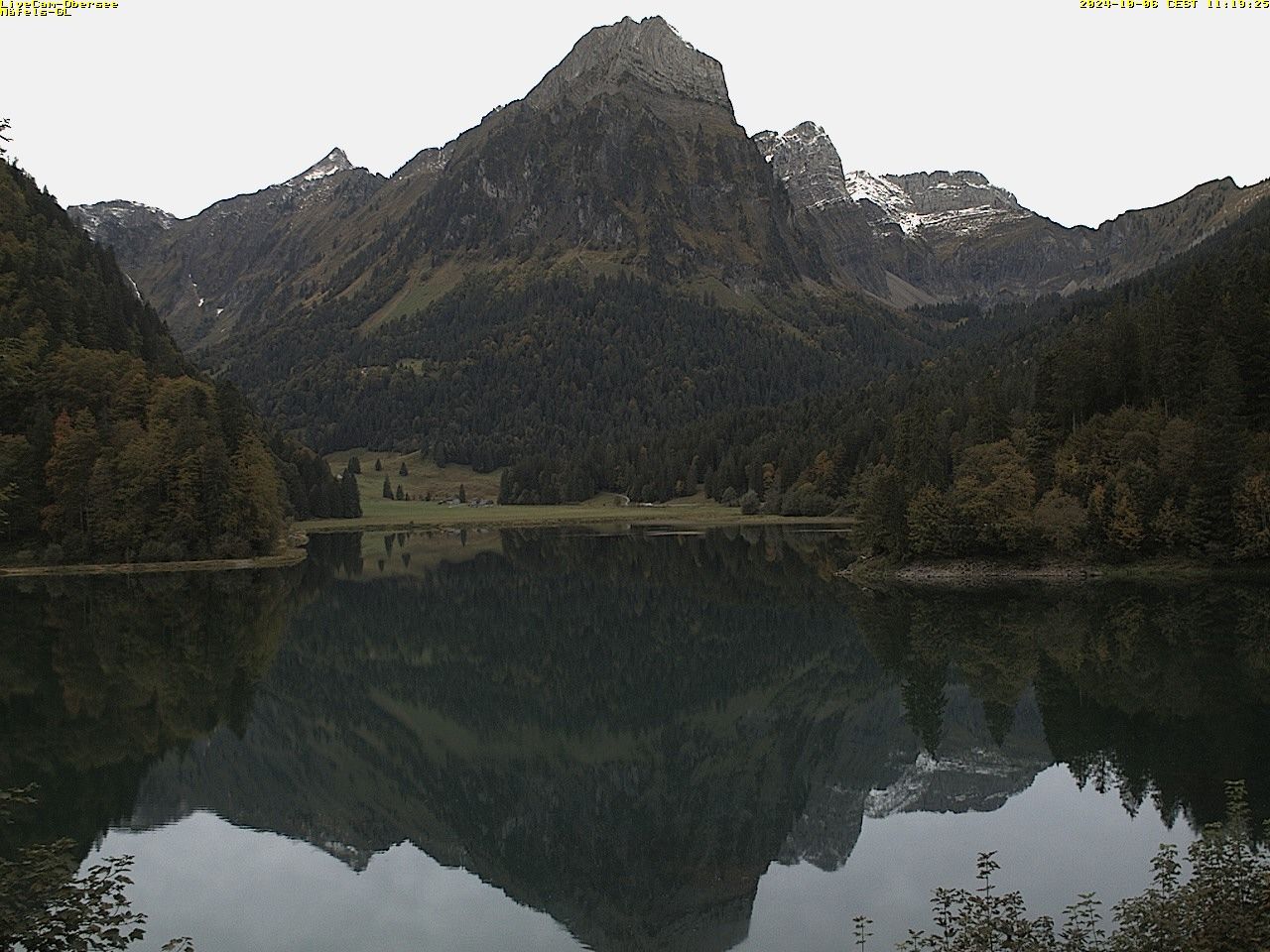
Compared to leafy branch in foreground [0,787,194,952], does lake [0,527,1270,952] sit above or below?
below

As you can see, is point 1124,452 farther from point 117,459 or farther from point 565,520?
point 565,520

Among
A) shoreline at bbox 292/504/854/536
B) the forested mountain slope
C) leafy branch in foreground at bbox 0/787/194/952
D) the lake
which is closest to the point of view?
leafy branch in foreground at bbox 0/787/194/952

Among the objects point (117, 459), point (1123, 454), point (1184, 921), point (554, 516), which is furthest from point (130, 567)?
point (554, 516)

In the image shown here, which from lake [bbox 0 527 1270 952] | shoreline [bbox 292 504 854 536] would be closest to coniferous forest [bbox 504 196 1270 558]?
lake [bbox 0 527 1270 952]

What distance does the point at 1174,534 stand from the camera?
224 feet

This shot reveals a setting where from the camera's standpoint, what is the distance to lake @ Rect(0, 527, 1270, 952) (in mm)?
21938

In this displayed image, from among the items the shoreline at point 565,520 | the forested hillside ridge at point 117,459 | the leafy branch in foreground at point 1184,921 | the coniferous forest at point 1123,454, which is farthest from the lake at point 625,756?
the shoreline at point 565,520

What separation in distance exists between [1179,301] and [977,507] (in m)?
22.8

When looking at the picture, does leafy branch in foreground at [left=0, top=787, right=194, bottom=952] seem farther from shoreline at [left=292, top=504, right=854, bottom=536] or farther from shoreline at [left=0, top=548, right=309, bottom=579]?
shoreline at [left=292, top=504, right=854, bottom=536]

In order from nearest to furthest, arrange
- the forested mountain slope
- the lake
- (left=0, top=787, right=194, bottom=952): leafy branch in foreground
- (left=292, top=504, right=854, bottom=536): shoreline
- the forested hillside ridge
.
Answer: (left=0, top=787, right=194, bottom=952): leafy branch in foreground, the lake, the forested mountain slope, the forested hillside ridge, (left=292, top=504, right=854, bottom=536): shoreline

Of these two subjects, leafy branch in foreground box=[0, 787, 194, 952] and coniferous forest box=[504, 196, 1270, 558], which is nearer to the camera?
leafy branch in foreground box=[0, 787, 194, 952]

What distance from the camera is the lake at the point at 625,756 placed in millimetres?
21938

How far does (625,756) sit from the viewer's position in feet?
115

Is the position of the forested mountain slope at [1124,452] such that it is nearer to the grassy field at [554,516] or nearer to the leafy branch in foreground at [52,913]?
the grassy field at [554,516]
